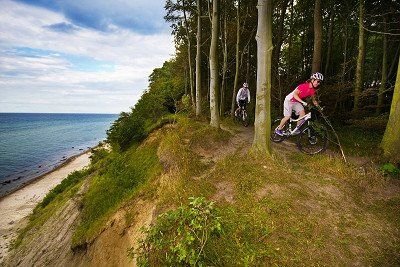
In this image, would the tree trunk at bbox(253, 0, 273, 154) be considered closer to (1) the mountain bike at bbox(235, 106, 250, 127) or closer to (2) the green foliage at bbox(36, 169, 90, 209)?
(1) the mountain bike at bbox(235, 106, 250, 127)

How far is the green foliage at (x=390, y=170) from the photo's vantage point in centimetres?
730

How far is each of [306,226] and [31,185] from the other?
34956 mm

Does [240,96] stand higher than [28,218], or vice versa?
[240,96]

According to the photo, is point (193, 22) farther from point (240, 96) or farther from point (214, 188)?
point (214, 188)

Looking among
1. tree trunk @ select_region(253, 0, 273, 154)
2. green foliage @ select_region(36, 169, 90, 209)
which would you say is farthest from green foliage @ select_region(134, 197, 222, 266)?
green foliage @ select_region(36, 169, 90, 209)

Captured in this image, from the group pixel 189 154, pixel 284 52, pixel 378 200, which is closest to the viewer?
pixel 378 200

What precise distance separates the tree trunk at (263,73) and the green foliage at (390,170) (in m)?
3.43

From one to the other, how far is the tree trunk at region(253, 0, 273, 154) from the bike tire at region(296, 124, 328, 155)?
1.87 metres

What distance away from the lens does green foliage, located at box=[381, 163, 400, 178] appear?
7.30m

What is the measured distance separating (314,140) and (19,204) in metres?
28.1

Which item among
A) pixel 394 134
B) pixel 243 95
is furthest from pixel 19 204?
pixel 394 134

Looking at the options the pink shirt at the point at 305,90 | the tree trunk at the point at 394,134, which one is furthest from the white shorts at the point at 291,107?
the tree trunk at the point at 394,134

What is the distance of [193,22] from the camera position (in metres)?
21.5

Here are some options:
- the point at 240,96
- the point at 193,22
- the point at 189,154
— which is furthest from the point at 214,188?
the point at 193,22
